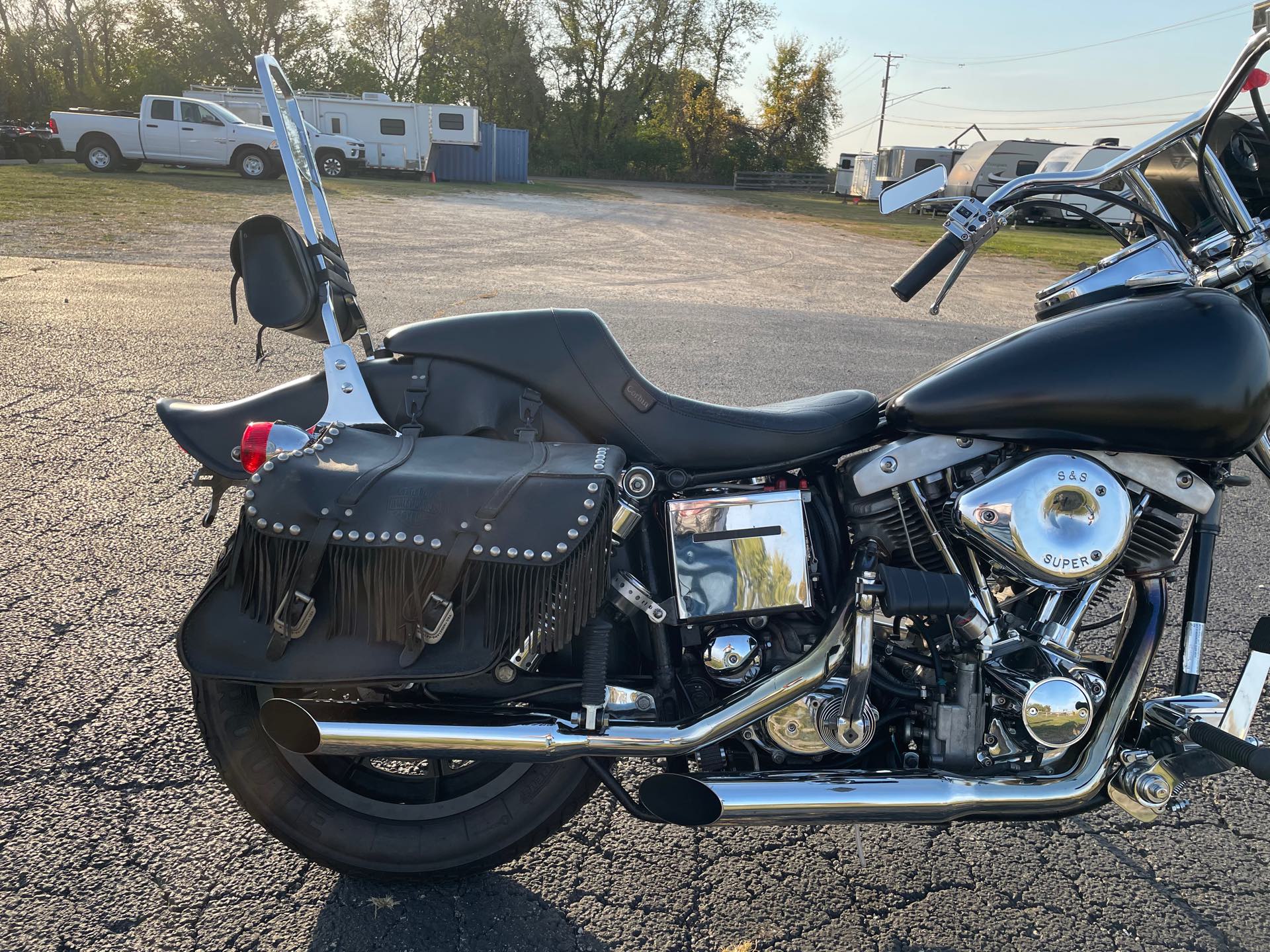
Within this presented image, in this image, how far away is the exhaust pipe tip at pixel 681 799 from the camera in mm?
1877

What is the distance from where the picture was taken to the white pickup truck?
21906 millimetres

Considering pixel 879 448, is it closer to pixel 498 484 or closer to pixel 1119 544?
pixel 1119 544

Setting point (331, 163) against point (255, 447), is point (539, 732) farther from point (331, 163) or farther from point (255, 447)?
point (331, 163)

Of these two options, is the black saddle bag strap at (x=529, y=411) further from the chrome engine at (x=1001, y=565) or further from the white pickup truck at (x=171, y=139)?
the white pickup truck at (x=171, y=139)

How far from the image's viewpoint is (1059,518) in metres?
1.86

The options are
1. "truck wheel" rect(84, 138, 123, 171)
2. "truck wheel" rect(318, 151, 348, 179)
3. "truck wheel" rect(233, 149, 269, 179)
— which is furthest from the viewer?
"truck wheel" rect(318, 151, 348, 179)

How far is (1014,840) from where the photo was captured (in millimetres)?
2336

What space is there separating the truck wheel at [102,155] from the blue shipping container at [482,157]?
1025 centimetres

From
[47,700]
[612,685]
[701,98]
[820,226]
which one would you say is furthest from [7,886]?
[701,98]

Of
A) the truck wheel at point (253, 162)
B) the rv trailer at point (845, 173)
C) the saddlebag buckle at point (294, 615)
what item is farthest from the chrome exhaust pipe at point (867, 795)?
the rv trailer at point (845, 173)

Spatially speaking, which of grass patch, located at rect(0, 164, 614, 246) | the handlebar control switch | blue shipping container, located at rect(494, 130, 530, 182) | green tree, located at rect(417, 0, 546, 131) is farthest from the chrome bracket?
Result: green tree, located at rect(417, 0, 546, 131)

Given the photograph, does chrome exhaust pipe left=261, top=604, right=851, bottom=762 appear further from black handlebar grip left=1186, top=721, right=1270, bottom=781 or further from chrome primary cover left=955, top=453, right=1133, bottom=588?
black handlebar grip left=1186, top=721, right=1270, bottom=781

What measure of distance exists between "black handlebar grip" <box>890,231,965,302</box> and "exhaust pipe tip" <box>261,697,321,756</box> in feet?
5.32

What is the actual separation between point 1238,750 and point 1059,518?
59cm
